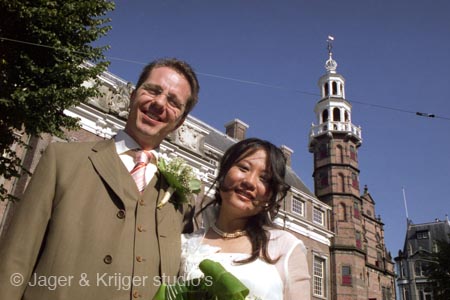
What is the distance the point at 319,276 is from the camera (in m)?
25.7

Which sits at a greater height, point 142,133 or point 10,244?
point 142,133

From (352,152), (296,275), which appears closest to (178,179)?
(296,275)

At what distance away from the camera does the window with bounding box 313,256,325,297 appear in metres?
24.8

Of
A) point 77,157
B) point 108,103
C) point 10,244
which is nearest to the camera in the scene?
point 10,244

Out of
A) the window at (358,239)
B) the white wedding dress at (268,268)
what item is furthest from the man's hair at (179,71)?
the window at (358,239)

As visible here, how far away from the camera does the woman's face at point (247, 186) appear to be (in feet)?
8.90

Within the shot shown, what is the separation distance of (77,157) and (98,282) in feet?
2.70

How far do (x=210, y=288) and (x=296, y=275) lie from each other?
0.77 meters

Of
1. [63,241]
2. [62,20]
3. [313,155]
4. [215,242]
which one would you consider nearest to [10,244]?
[63,241]

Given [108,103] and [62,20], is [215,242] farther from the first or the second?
[108,103]

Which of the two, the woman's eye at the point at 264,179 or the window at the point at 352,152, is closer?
the woman's eye at the point at 264,179

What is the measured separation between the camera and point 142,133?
262 centimetres

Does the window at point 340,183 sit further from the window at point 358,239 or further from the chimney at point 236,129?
the chimney at point 236,129

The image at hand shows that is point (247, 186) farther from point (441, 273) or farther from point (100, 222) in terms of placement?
point (441, 273)
